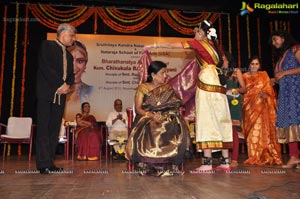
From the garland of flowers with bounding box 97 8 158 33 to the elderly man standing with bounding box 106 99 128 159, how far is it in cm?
193

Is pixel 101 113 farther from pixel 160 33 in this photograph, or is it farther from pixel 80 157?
pixel 160 33

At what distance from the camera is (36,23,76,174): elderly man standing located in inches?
126

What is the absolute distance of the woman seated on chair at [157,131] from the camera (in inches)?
120

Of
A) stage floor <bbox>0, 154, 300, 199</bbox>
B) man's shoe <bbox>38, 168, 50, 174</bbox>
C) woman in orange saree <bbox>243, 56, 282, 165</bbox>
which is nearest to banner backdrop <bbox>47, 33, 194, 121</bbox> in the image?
woman in orange saree <bbox>243, 56, 282, 165</bbox>

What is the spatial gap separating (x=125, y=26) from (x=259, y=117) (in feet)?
13.0

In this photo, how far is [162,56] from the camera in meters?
7.52

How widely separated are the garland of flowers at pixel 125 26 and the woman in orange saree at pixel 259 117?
347cm

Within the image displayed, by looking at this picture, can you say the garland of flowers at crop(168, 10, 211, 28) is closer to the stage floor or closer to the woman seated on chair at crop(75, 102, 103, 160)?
the woman seated on chair at crop(75, 102, 103, 160)

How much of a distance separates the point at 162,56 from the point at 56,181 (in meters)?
5.24
